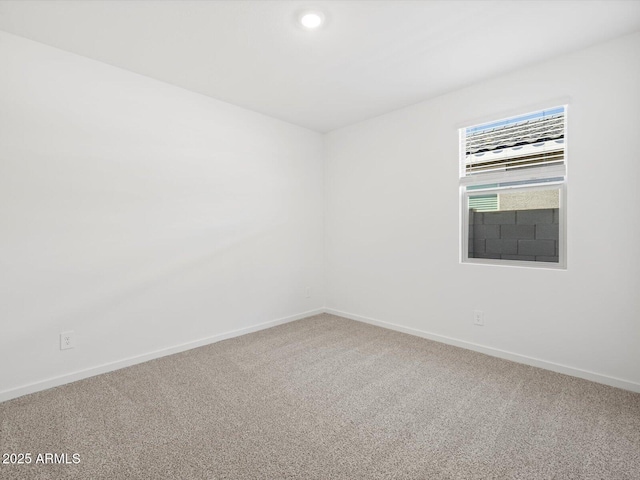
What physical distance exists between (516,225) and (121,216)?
3344mm

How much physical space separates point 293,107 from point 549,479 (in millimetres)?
3460

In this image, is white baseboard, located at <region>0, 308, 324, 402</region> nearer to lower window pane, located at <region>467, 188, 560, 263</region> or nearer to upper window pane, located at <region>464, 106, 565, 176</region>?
lower window pane, located at <region>467, 188, 560, 263</region>

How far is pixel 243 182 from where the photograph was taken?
3455 mm

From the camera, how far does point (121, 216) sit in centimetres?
261

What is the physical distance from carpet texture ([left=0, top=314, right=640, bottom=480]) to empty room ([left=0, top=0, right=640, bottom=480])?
0.02 m

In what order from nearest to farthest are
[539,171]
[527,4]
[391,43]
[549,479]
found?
[549,479] < [527,4] < [391,43] < [539,171]

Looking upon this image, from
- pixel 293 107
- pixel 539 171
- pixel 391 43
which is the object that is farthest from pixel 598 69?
pixel 293 107

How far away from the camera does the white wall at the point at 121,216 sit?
7.18 feet

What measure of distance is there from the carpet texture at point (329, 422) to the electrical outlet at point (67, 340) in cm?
28

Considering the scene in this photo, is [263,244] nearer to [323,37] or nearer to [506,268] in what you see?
[323,37]

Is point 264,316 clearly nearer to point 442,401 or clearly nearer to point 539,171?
point 442,401

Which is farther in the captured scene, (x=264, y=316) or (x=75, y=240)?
(x=264, y=316)

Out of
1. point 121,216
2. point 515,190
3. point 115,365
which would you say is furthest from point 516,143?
point 115,365

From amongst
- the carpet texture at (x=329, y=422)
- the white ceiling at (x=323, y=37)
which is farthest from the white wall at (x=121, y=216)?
the carpet texture at (x=329, y=422)
